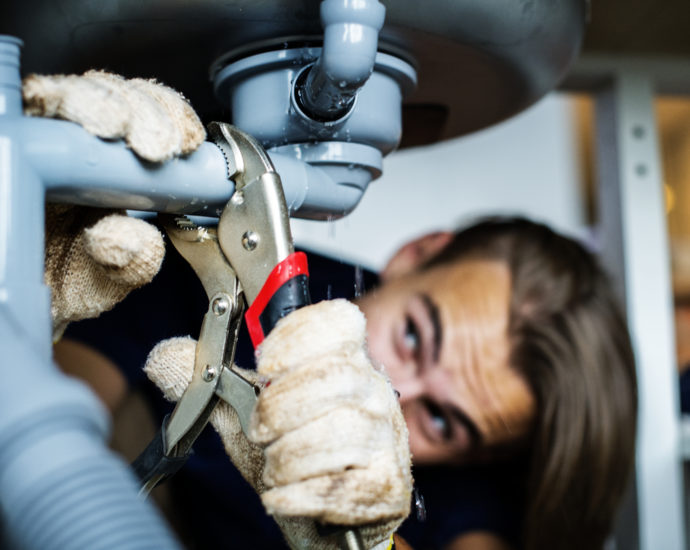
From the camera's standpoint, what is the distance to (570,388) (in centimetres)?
73

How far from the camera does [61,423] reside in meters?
0.16

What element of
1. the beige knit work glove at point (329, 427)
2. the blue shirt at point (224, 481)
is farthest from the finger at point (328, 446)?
the blue shirt at point (224, 481)

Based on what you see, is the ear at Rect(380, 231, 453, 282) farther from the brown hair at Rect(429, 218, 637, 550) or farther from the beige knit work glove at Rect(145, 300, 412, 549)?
the beige knit work glove at Rect(145, 300, 412, 549)

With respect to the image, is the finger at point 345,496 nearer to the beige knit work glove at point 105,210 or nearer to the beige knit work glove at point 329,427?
the beige knit work glove at point 329,427

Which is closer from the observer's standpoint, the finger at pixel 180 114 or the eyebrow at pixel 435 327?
the finger at pixel 180 114

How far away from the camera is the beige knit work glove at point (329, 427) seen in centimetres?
21

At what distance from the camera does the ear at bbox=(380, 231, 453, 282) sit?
0.89m

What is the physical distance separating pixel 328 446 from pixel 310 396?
0.05 ft

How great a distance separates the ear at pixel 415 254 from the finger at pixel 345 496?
26.0 inches

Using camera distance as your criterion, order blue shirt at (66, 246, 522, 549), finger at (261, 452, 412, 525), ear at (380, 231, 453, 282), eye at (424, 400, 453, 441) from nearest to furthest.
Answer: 1. finger at (261, 452, 412, 525)
2. blue shirt at (66, 246, 522, 549)
3. eye at (424, 400, 453, 441)
4. ear at (380, 231, 453, 282)

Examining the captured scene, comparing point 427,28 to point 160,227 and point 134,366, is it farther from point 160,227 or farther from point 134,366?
point 134,366

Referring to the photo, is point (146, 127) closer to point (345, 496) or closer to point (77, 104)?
point (77, 104)

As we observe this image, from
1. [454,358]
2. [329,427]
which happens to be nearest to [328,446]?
[329,427]

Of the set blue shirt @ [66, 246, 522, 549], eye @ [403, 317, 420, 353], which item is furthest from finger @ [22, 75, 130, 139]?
eye @ [403, 317, 420, 353]
